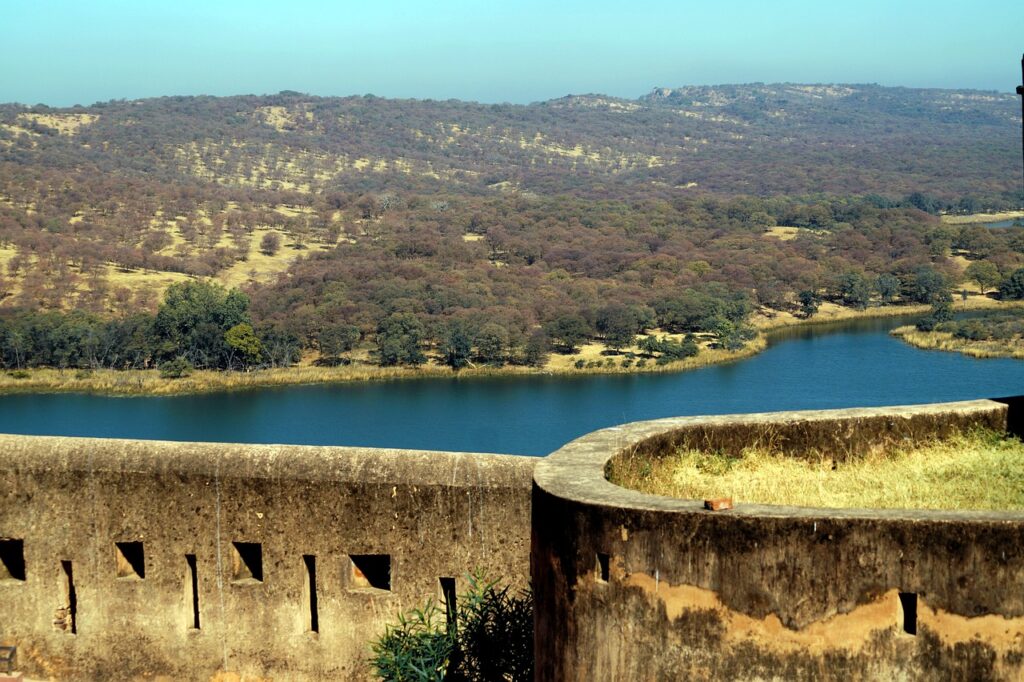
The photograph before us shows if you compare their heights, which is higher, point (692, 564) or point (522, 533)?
point (692, 564)

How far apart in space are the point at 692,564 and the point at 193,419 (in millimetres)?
42873

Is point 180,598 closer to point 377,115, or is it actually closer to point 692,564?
point 692,564

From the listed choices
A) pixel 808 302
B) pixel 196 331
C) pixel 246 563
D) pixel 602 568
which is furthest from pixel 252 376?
pixel 602 568

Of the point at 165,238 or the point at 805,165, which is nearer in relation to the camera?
the point at 165,238

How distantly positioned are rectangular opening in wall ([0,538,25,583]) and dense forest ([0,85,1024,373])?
4756 cm

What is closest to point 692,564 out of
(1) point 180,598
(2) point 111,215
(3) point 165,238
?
(1) point 180,598

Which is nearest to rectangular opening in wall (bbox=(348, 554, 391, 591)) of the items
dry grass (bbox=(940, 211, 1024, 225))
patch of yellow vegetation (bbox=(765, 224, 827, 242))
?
patch of yellow vegetation (bbox=(765, 224, 827, 242))

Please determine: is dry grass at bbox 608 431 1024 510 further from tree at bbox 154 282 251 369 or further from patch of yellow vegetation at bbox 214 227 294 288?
patch of yellow vegetation at bbox 214 227 294 288

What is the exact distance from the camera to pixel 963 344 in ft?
184

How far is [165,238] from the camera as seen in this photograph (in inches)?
3231

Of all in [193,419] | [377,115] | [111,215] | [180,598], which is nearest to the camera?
[180,598]

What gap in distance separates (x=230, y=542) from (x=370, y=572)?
689 millimetres

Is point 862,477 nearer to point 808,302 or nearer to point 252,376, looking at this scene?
point 252,376

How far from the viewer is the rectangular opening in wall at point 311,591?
6.29 m
